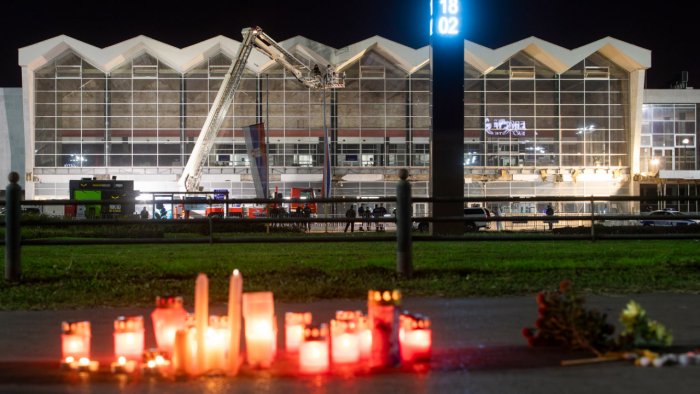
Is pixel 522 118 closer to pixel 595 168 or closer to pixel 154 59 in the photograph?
pixel 595 168

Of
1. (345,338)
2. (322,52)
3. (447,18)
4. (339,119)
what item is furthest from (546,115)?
(345,338)

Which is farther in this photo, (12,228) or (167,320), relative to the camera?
(12,228)

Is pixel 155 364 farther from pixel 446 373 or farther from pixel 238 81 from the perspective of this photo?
pixel 238 81

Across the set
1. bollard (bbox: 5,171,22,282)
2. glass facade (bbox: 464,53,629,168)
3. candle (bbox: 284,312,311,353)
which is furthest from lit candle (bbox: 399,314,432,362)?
glass facade (bbox: 464,53,629,168)

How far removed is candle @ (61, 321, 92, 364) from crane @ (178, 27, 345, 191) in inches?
1950

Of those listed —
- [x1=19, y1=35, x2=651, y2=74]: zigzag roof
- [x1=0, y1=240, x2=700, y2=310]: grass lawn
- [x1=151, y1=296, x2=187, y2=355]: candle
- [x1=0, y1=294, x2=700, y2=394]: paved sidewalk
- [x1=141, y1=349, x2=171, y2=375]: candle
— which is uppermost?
[x1=19, y1=35, x2=651, y2=74]: zigzag roof

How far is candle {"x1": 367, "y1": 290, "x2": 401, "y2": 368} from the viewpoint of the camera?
5.56m

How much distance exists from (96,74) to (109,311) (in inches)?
2243

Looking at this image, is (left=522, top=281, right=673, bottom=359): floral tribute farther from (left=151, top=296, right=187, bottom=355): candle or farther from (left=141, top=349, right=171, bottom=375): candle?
(left=141, top=349, right=171, bottom=375): candle

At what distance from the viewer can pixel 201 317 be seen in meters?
5.19

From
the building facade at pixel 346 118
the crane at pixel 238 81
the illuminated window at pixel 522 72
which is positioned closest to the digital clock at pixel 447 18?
the crane at pixel 238 81

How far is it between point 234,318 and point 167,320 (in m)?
0.76

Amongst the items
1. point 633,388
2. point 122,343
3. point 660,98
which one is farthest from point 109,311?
point 660,98

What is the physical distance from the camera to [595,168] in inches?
2383
